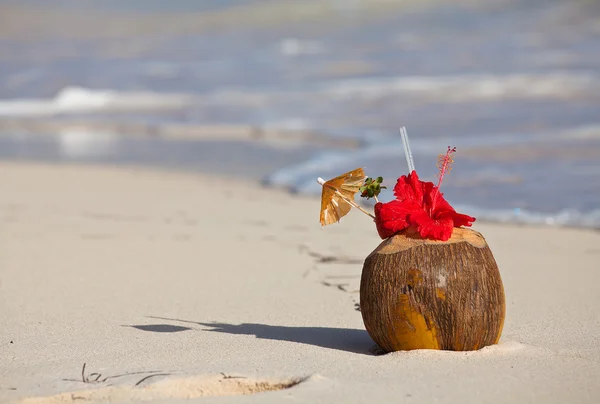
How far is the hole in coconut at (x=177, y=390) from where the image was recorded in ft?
12.2

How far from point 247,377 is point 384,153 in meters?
9.57

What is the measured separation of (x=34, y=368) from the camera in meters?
4.16

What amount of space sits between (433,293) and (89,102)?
80.9ft

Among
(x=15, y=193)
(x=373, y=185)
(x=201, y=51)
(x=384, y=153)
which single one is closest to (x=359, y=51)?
(x=201, y=51)

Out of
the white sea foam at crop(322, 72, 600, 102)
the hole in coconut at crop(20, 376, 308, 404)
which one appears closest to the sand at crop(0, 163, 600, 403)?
the hole in coconut at crop(20, 376, 308, 404)

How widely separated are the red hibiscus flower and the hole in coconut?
31.9 inches

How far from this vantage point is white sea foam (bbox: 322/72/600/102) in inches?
1001

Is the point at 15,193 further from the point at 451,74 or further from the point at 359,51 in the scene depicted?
the point at 359,51

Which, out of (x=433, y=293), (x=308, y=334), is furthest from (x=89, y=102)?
(x=433, y=293)

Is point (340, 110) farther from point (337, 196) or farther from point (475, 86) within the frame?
point (337, 196)

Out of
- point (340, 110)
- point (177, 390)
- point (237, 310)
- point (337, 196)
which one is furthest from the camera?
point (340, 110)

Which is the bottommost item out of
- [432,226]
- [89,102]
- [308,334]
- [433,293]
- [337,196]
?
[308,334]

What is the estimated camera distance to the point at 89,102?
27594 millimetres

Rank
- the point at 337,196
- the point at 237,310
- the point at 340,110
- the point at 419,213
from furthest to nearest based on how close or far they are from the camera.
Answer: the point at 340,110 < the point at 237,310 < the point at 337,196 < the point at 419,213
